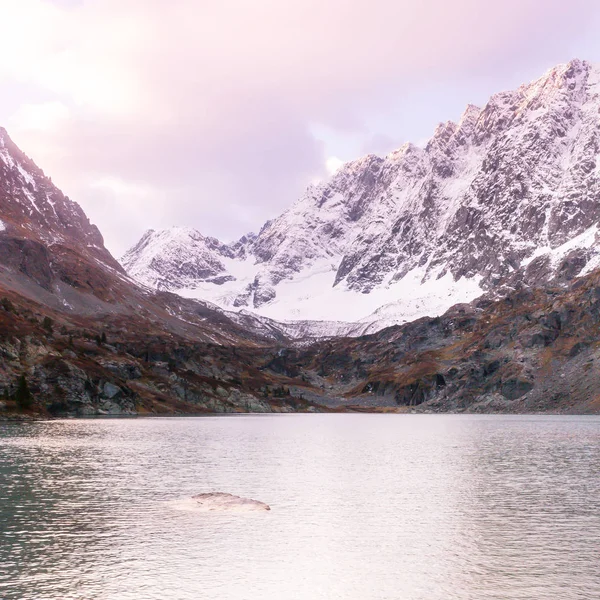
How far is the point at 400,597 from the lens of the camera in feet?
122

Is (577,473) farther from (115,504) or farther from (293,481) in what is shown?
(115,504)

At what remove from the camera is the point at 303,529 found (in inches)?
2115

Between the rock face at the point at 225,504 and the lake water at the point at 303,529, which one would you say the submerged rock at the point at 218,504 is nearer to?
the rock face at the point at 225,504

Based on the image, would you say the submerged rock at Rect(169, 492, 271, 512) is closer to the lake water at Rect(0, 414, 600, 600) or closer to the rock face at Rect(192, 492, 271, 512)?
the rock face at Rect(192, 492, 271, 512)

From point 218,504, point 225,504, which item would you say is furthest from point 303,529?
point 218,504

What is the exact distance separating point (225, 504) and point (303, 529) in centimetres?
1025

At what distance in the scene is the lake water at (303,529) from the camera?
128 ft

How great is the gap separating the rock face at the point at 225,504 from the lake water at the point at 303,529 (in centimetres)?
206

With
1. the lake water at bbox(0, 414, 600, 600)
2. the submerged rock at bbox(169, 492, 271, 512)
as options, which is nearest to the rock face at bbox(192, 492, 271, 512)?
the submerged rock at bbox(169, 492, 271, 512)

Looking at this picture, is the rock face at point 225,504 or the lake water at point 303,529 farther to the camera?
the rock face at point 225,504

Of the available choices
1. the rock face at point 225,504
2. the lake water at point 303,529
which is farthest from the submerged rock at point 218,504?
the lake water at point 303,529

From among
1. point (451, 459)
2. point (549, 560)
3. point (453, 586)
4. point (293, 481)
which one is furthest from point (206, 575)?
point (451, 459)

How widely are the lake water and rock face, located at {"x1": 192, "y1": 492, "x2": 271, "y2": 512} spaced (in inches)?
81.0

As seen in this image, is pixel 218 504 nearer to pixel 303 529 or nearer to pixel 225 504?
pixel 225 504
